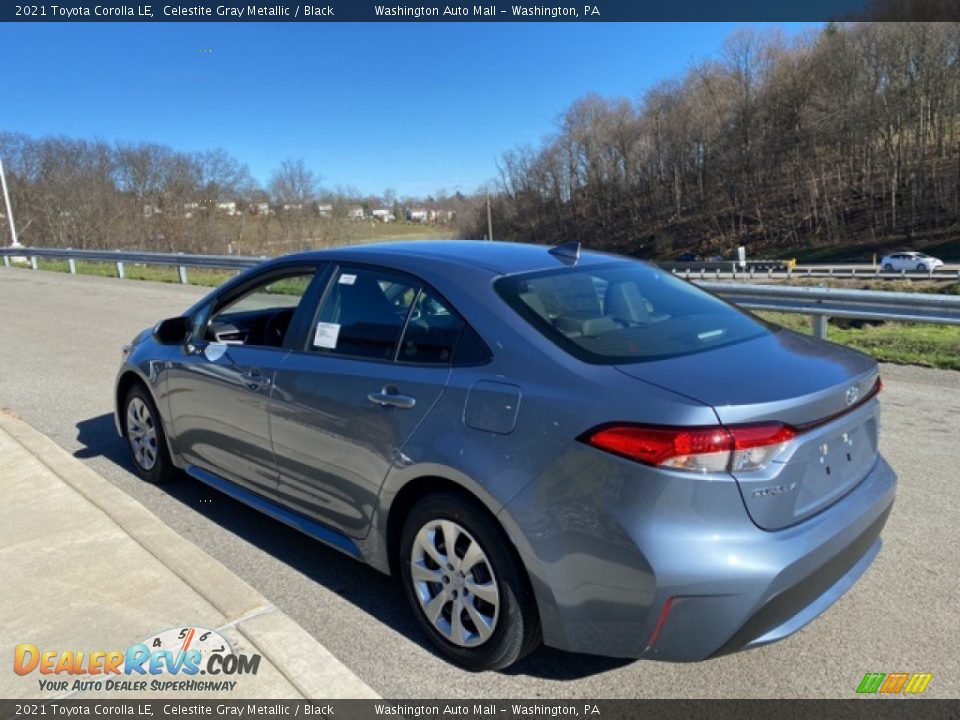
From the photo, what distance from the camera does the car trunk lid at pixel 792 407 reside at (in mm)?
2332

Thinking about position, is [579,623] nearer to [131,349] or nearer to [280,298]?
[280,298]

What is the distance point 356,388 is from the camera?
10.4ft

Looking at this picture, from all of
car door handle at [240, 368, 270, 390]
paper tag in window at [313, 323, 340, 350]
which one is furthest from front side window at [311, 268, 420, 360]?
car door handle at [240, 368, 270, 390]

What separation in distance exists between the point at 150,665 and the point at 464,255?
7.06 feet

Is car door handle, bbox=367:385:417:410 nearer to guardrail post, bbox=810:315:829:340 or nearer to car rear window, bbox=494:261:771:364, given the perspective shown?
car rear window, bbox=494:261:771:364

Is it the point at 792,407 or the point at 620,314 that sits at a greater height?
the point at 620,314

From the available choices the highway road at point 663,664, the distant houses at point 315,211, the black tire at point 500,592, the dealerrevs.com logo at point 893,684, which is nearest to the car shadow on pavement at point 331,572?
the highway road at point 663,664

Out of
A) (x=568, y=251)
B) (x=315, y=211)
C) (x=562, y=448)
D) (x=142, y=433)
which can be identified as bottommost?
(x=142, y=433)

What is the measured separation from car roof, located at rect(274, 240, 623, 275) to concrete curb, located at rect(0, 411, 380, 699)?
1.64 metres

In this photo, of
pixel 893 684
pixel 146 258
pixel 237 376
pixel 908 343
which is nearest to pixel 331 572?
pixel 237 376

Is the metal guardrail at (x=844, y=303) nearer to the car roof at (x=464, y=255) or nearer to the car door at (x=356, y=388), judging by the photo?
the car roof at (x=464, y=255)

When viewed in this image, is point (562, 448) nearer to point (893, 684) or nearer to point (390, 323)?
point (390, 323)

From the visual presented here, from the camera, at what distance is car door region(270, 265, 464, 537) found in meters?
2.98
